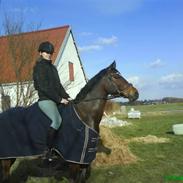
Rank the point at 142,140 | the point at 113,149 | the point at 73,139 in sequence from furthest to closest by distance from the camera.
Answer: the point at 142,140 → the point at 113,149 → the point at 73,139

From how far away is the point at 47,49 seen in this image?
7.47 m

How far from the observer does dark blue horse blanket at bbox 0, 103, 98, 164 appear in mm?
7410

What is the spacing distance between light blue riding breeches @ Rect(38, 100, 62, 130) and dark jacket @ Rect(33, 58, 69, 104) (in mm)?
78

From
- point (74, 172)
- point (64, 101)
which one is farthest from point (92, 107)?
point (74, 172)

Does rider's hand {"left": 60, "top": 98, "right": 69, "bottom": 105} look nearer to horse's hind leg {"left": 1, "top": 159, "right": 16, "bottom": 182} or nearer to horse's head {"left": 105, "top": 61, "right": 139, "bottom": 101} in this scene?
horse's head {"left": 105, "top": 61, "right": 139, "bottom": 101}

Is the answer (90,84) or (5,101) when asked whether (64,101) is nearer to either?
(90,84)

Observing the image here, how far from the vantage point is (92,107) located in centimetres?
765

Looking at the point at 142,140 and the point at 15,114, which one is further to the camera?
the point at 142,140

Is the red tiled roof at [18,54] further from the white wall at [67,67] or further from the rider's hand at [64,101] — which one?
the rider's hand at [64,101]

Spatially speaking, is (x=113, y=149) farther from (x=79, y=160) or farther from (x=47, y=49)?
(x=47, y=49)

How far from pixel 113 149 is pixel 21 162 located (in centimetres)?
268

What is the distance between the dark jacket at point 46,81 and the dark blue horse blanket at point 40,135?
33 cm

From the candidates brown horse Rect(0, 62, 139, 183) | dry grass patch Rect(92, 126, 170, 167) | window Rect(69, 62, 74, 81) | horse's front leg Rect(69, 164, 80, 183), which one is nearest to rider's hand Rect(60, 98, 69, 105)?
brown horse Rect(0, 62, 139, 183)

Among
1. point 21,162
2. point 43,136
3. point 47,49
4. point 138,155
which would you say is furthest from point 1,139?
point 138,155
